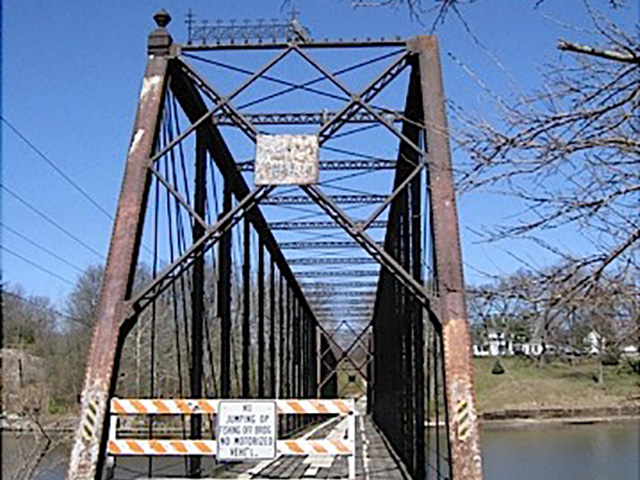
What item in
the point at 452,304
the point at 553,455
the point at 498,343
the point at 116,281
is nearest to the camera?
the point at 452,304

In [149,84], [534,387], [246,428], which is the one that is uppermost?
[149,84]

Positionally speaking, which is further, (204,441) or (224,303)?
(224,303)

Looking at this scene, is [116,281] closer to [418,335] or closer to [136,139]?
[136,139]

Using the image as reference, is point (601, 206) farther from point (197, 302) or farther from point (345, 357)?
point (345, 357)

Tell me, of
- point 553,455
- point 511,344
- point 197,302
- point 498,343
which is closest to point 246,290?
point 498,343

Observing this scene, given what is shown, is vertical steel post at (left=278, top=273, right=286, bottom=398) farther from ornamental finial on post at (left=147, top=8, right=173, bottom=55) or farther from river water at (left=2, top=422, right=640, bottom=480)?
ornamental finial on post at (left=147, top=8, right=173, bottom=55)

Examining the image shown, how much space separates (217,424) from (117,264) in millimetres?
1972

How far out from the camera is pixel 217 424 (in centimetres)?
860

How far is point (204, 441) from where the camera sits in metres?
8.59

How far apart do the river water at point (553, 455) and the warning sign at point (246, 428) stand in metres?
13.8

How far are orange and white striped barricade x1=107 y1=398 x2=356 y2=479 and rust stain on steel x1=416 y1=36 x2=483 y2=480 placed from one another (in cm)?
98

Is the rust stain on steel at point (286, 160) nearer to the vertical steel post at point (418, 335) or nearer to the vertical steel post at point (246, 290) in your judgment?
the vertical steel post at point (418, 335)

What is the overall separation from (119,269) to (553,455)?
1146 inches

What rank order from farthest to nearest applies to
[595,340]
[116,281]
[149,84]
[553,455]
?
[553,455] < [149,84] < [116,281] < [595,340]
